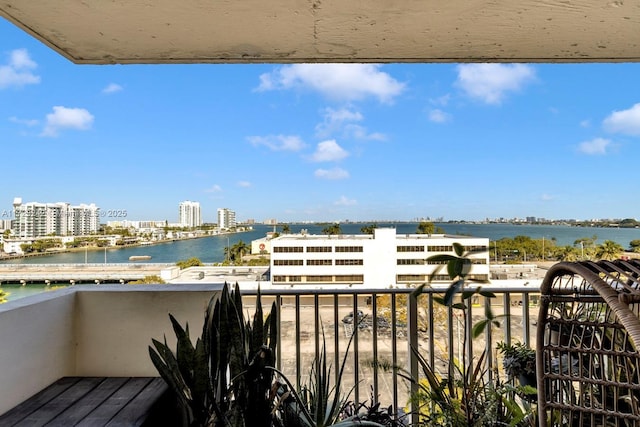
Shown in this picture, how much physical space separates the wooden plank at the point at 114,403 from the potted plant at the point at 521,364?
1.80 metres

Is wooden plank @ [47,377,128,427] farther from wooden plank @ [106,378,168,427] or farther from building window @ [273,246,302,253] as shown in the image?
building window @ [273,246,302,253]

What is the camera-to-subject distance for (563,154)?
26172 millimetres

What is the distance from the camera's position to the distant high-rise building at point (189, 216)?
11256mm

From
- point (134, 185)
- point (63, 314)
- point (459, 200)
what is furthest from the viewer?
point (134, 185)

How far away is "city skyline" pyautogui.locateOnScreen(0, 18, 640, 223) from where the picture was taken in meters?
21.5

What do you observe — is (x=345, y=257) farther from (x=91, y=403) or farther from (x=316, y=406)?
(x=91, y=403)

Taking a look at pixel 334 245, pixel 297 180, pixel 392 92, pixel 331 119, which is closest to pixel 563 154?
pixel 392 92

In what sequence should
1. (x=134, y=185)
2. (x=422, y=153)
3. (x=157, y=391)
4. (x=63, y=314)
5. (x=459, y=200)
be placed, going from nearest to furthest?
(x=157, y=391), (x=63, y=314), (x=459, y=200), (x=134, y=185), (x=422, y=153)

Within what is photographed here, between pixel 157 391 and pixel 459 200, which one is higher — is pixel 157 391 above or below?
below

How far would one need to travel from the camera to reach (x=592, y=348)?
121 cm

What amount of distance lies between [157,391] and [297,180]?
27292 mm

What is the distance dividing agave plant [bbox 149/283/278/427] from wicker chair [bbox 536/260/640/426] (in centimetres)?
106

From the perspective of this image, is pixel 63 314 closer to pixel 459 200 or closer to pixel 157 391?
pixel 157 391

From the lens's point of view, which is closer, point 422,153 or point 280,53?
point 280,53
